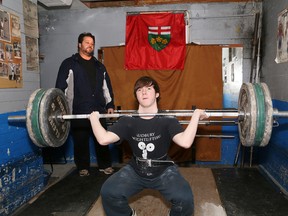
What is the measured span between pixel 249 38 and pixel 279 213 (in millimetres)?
2507

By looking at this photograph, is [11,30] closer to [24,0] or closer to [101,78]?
[24,0]

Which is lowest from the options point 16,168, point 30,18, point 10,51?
point 16,168

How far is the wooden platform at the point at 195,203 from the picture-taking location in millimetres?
2531

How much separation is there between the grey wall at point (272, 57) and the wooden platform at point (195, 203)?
1.35m

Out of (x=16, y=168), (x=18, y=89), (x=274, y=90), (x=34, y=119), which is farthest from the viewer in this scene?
(x=274, y=90)

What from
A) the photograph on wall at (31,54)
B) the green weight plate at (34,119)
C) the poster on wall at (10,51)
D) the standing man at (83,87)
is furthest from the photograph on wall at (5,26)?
the green weight plate at (34,119)

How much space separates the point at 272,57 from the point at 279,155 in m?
1.26

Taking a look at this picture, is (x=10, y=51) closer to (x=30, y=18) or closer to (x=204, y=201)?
(x=30, y=18)

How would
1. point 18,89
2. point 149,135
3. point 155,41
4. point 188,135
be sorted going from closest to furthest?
point 188,135, point 149,135, point 18,89, point 155,41

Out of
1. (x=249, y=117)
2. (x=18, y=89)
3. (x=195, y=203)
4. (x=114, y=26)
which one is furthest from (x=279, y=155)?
(x=18, y=89)

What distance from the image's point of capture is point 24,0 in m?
3.09

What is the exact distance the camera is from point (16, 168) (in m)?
2.80

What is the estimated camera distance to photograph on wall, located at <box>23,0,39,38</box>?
10.3ft

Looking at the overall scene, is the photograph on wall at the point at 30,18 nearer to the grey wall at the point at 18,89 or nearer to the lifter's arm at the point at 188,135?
the grey wall at the point at 18,89
